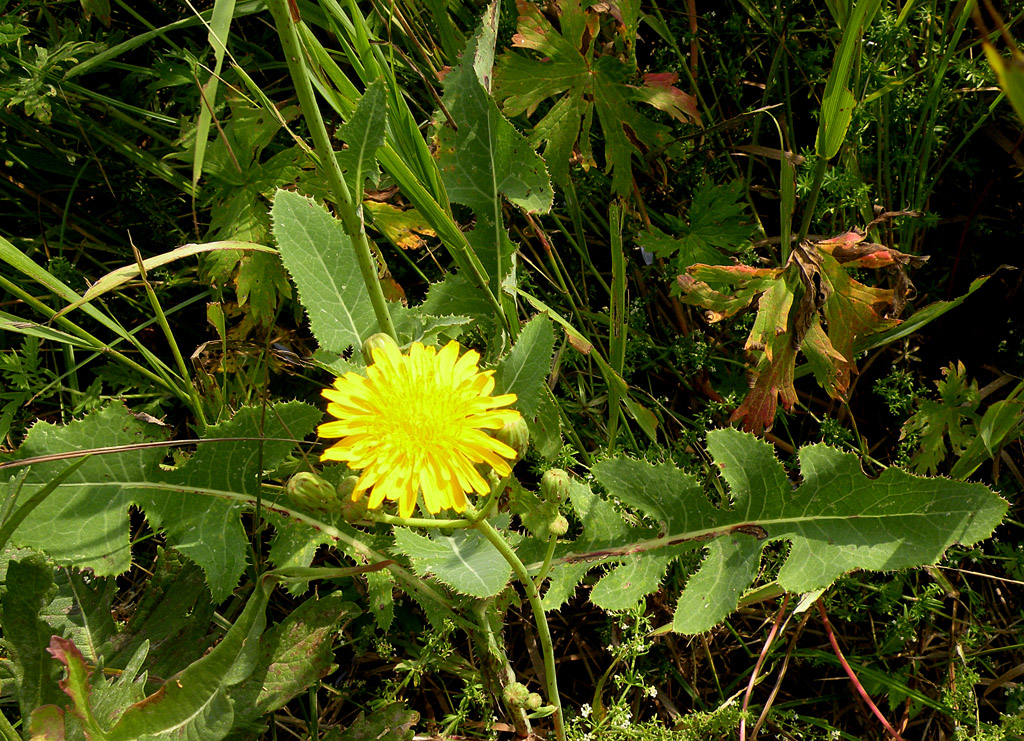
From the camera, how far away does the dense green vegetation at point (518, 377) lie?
2.11 meters

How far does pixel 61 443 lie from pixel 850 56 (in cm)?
245

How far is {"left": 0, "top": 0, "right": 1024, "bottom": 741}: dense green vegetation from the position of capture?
2107mm

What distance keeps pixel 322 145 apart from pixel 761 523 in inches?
64.4

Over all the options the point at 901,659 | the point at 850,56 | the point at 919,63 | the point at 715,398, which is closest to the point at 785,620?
the point at 901,659

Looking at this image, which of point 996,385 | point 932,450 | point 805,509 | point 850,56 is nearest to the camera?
point 850,56

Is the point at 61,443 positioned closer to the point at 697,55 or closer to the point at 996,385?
the point at 697,55

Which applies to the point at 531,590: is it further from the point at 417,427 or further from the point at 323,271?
the point at 323,271

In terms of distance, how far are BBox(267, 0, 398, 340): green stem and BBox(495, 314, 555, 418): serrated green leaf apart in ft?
1.12

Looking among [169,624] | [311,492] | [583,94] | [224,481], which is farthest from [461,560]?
[583,94]

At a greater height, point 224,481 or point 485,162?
point 485,162

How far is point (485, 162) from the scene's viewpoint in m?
2.43

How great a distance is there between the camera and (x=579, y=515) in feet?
7.87

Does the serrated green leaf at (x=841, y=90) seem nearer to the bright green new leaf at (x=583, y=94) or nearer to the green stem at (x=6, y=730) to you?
the bright green new leaf at (x=583, y=94)

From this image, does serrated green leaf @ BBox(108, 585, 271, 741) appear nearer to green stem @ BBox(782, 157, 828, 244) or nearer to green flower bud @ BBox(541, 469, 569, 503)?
green flower bud @ BBox(541, 469, 569, 503)
